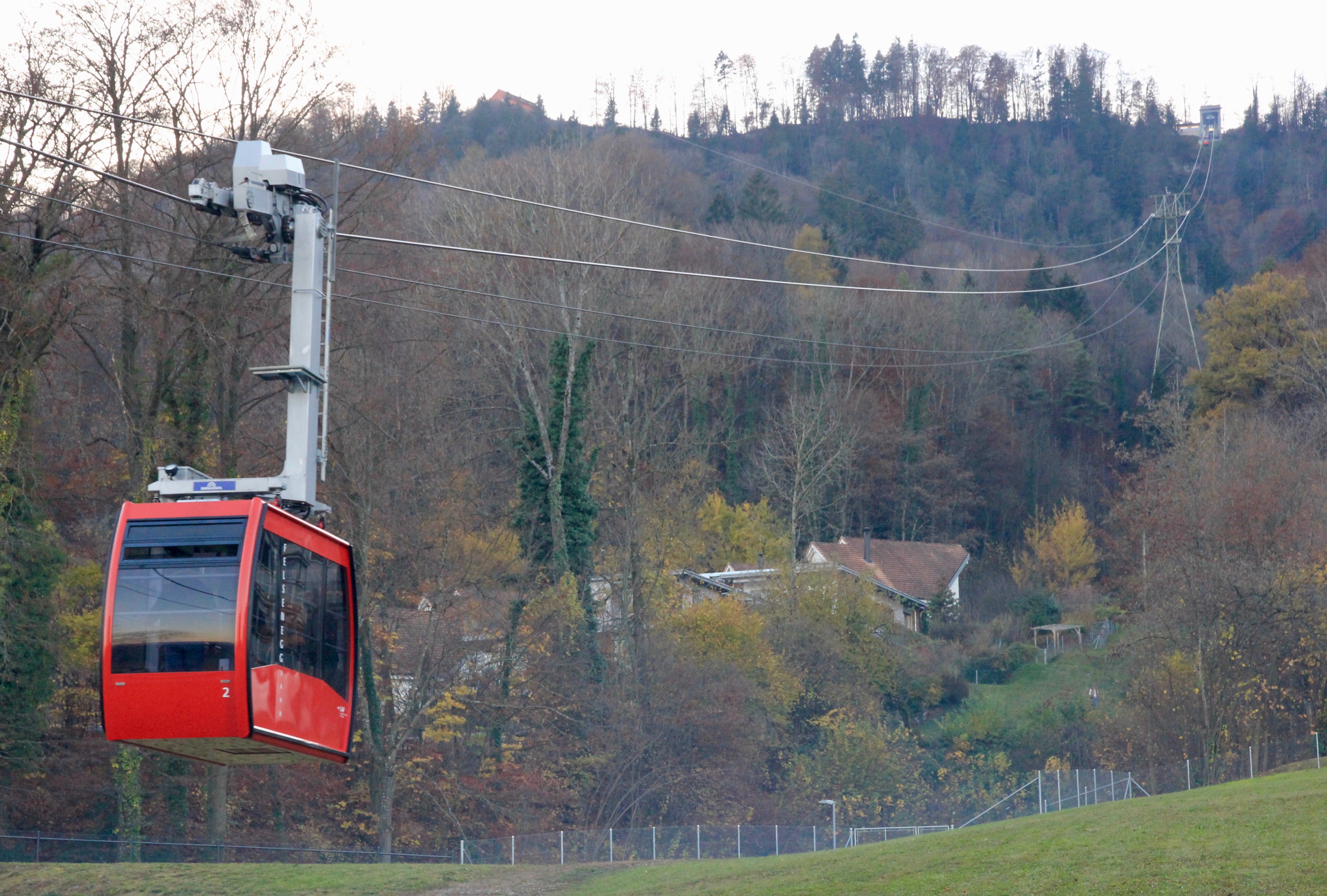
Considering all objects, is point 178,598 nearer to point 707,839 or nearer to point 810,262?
point 707,839

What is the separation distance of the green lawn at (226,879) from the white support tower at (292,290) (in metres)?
10.8

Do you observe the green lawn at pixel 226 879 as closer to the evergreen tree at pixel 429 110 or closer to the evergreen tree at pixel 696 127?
the evergreen tree at pixel 429 110

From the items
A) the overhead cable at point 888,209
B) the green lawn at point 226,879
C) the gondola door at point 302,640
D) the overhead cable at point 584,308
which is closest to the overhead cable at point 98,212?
the overhead cable at point 584,308

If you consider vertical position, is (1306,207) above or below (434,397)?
above

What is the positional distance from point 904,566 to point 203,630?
63.4m

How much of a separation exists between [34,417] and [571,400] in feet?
80.1

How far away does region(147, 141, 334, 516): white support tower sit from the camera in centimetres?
1411

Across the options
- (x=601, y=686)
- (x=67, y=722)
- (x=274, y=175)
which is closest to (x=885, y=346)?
(x=601, y=686)

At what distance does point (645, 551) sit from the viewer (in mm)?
51344

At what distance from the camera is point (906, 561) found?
243 ft

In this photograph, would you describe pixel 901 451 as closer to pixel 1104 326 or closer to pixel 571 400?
pixel 1104 326

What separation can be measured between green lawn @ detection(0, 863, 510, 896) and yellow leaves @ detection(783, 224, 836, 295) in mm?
64256

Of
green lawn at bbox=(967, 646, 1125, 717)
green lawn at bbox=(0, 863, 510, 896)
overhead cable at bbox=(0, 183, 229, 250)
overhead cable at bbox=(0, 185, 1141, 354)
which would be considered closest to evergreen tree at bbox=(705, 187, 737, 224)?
overhead cable at bbox=(0, 185, 1141, 354)

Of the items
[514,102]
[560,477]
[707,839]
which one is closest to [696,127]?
[514,102]
